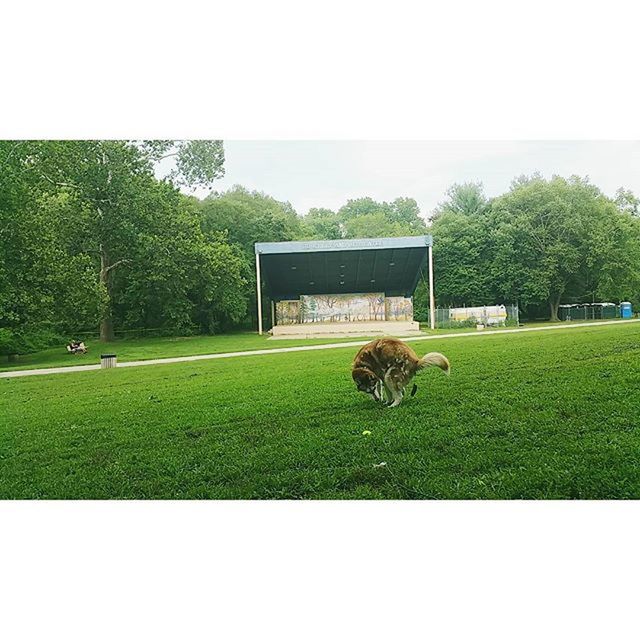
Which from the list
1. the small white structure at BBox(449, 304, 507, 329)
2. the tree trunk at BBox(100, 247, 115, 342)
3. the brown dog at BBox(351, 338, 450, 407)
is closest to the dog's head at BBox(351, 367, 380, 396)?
the brown dog at BBox(351, 338, 450, 407)

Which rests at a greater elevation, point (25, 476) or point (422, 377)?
point (422, 377)

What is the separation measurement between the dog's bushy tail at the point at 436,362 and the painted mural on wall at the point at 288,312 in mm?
1206

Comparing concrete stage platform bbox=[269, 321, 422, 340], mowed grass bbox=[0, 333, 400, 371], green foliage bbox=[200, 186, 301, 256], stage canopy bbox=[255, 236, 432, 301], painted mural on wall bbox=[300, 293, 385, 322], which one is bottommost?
mowed grass bbox=[0, 333, 400, 371]

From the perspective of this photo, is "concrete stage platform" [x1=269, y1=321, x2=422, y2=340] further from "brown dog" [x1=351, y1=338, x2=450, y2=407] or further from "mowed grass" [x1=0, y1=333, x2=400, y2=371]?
"mowed grass" [x1=0, y1=333, x2=400, y2=371]

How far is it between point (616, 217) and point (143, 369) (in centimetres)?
451

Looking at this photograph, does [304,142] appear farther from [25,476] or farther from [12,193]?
[25,476]

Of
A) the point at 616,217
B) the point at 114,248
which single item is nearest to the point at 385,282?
the point at 616,217

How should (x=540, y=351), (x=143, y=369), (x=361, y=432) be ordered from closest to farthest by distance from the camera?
(x=361, y=432)
(x=540, y=351)
(x=143, y=369)

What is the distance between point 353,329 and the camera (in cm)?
543

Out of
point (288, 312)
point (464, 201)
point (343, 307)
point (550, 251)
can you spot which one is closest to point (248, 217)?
point (288, 312)

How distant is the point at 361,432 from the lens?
16.0ft

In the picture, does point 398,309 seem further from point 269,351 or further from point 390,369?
point 269,351

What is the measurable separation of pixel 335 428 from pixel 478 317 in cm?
170

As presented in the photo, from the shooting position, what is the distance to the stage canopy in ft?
17.9
